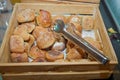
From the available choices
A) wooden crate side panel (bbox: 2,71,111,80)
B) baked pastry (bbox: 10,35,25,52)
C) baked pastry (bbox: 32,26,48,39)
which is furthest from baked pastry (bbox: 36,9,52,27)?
wooden crate side panel (bbox: 2,71,111,80)

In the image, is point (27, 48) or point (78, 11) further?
point (78, 11)

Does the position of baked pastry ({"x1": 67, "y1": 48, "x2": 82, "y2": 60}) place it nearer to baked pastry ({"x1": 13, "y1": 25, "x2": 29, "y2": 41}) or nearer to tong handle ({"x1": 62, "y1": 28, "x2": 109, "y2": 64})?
tong handle ({"x1": 62, "y1": 28, "x2": 109, "y2": 64})

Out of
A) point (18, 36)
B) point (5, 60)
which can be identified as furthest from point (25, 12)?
point (5, 60)

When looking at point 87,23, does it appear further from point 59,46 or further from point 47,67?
point 47,67

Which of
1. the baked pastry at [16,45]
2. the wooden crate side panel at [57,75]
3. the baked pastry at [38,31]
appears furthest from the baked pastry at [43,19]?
the wooden crate side panel at [57,75]

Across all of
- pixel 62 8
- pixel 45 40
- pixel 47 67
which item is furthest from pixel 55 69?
pixel 62 8

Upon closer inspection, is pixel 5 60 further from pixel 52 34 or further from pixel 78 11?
pixel 78 11
